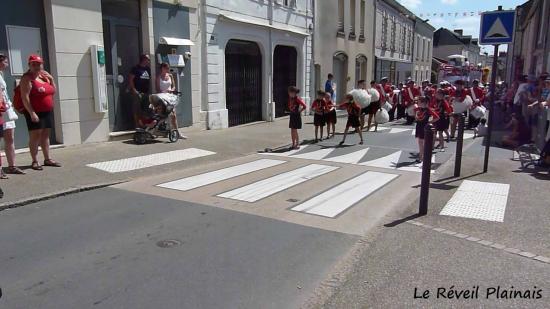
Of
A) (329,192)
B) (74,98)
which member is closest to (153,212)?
(329,192)

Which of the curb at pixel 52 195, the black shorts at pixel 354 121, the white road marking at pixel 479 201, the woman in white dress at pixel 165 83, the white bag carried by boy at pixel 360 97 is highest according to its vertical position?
→ the woman in white dress at pixel 165 83

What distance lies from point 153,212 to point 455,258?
3459 mm

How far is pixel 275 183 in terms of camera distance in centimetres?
738

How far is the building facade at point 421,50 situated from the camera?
38.9 m

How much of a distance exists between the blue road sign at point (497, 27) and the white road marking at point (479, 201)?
2.47 meters

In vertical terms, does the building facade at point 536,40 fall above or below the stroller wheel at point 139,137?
above

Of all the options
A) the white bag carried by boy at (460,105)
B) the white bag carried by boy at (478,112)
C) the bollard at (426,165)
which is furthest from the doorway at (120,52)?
the white bag carried by boy at (478,112)

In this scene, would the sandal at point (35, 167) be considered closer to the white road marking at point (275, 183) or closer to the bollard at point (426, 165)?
the white road marking at point (275, 183)

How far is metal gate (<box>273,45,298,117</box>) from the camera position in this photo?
57.6 feet

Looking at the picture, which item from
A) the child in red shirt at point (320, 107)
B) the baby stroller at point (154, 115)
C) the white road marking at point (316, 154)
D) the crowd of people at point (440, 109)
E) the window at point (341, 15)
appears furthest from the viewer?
the window at point (341, 15)

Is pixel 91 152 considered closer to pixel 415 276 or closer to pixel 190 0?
pixel 190 0

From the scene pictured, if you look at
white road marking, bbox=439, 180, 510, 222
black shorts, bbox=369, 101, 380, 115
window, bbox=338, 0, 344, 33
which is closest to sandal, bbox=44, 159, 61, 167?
white road marking, bbox=439, 180, 510, 222

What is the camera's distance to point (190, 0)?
1209 cm

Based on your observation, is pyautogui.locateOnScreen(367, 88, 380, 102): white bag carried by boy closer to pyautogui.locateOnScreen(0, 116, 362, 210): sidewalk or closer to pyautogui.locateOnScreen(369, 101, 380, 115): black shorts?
pyautogui.locateOnScreen(369, 101, 380, 115): black shorts
